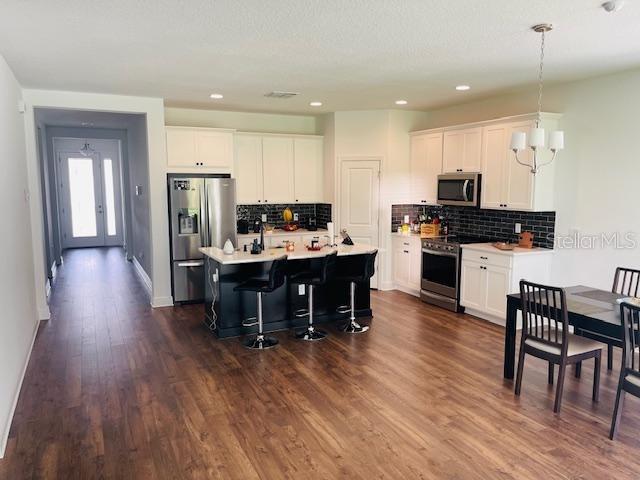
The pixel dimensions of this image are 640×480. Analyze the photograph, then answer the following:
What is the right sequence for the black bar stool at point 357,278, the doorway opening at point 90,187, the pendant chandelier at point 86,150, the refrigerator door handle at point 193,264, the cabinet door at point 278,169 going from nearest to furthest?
the black bar stool at point 357,278 < the refrigerator door handle at point 193,264 < the cabinet door at point 278,169 < the doorway opening at point 90,187 < the pendant chandelier at point 86,150

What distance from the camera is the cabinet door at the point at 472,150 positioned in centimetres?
604

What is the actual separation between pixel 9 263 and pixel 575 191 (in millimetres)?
5606

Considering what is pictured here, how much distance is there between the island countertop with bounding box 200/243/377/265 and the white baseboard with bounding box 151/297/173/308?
1.56 meters

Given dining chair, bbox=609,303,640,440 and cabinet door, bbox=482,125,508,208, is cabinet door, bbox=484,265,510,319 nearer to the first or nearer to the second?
cabinet door, bbox=482,125,508,208

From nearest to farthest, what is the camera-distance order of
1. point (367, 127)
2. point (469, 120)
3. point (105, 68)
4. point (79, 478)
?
point (79, 478)
point (105, 68)
point (469, 120)
point (367, 127)

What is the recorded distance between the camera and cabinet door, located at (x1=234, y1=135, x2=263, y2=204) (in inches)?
287

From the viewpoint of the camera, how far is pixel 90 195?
38.6 ft

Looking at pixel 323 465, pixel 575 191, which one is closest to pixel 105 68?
pixel 323 465

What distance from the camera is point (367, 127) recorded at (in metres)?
7.25

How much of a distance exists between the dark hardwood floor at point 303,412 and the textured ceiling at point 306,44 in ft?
9.12

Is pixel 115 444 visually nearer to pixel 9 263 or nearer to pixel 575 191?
pixel 9 263

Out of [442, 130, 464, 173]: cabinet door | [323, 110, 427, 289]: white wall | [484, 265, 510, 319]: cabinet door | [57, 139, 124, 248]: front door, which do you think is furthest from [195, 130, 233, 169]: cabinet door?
[57, 139, 124, 248]: front door

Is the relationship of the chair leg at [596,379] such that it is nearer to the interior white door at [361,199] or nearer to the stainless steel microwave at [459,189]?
the stainless steel microwave at [459,189]

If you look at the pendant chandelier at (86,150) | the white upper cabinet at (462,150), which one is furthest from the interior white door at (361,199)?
the pendant chandelier at (86,150)
